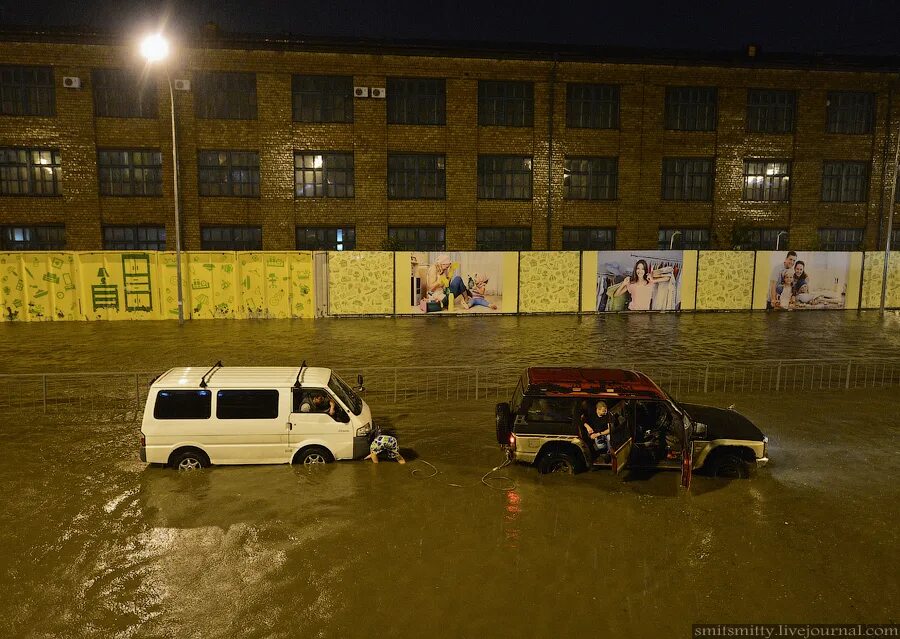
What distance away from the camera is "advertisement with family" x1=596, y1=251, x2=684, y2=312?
28.0 m

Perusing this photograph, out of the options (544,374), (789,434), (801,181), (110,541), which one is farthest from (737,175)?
(110,541)

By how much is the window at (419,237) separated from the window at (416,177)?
154 centimetres

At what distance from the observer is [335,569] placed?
6.54 meters

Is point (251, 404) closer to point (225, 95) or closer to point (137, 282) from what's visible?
point (137, 282)

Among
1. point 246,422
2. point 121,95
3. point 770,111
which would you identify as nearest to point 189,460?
point 246,422

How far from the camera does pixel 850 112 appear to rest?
3275 cm

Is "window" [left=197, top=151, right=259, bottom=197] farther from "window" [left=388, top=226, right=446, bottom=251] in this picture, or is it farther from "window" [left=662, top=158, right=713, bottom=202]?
"window" [left=662, top=158, right=713, bottom=202]

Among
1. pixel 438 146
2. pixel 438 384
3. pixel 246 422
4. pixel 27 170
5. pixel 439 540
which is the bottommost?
pixel 439 540

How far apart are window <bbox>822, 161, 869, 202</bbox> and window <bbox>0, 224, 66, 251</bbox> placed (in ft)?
128

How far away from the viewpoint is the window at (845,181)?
32.9m

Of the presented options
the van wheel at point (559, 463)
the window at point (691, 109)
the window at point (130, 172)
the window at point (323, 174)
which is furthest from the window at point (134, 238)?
the window at point (691, 109)

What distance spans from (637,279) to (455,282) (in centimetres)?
854

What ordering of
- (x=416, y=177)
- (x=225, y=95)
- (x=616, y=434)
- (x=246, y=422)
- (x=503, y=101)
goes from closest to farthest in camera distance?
1. (x=616, y=434)
2. (x=246, y=422)
3. (x=225, y=95)
4. (x=416, y=177)
5. (x=503, y=101)

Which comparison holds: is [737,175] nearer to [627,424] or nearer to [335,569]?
[627,424]
